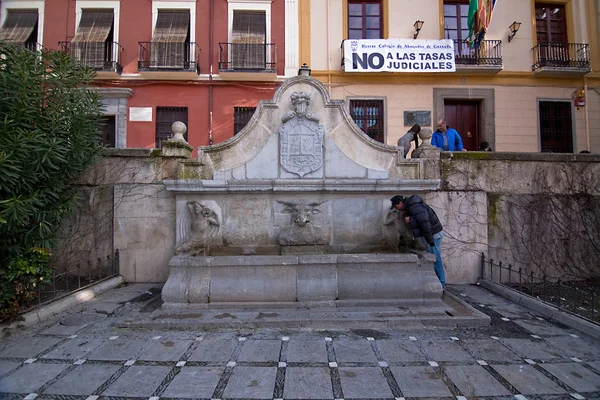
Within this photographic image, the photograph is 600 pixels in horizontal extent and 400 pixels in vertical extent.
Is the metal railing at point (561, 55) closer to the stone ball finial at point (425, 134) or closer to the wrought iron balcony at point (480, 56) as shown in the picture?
the wrought iron balcony at point (480, 56)

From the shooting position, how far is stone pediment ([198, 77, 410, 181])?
18.3 ft

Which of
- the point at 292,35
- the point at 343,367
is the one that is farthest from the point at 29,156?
the point at 292,35

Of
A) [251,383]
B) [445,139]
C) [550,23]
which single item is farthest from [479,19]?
[251,383]

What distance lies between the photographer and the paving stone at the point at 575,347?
3.41 meters

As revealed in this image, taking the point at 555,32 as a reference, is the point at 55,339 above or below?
below

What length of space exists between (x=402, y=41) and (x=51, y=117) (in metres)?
11.0

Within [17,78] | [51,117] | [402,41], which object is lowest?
[51,117]

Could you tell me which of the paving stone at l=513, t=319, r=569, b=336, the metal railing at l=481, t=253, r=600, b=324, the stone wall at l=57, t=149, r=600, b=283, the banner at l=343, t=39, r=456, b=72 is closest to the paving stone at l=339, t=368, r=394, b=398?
the paving stone at l=513, t=319, r=569, b=336

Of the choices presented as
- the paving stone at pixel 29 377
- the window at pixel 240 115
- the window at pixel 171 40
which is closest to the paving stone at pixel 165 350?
the paving stone at pixel 29 377

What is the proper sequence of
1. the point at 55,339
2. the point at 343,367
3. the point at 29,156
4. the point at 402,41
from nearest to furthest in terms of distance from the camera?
the point at 343,367, the point at 55,339, the point at 29,156, the point at 402,41

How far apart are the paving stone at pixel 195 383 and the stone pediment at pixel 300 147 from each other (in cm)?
316

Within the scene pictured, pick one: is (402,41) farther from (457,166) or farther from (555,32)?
(457,166)

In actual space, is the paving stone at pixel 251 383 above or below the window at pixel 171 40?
below

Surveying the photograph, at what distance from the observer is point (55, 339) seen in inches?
148
